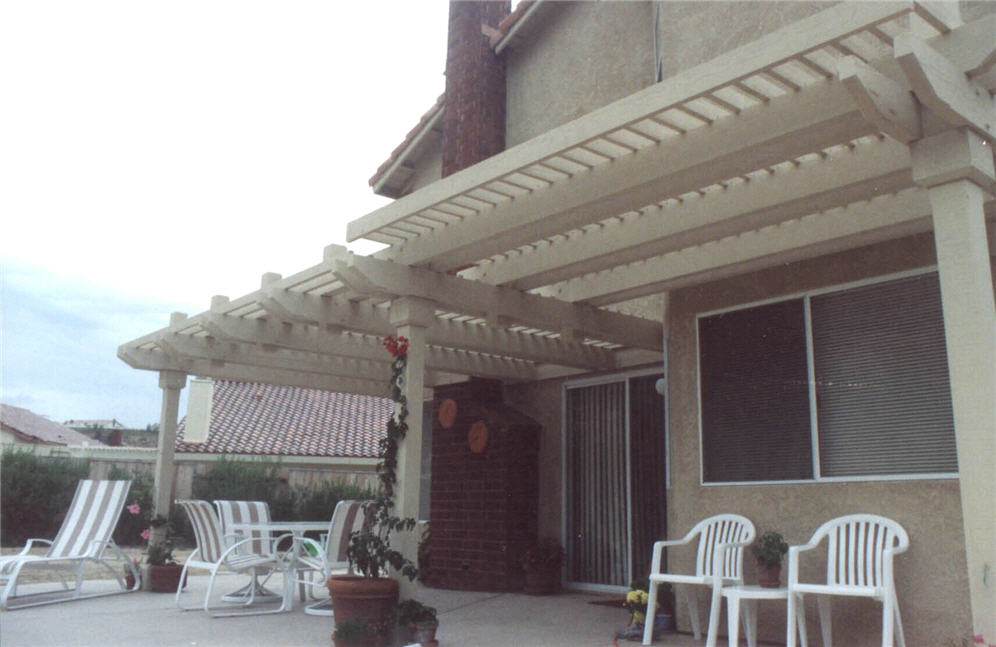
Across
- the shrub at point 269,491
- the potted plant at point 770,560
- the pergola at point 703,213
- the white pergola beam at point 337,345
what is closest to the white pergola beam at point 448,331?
the pergola at point 703,213

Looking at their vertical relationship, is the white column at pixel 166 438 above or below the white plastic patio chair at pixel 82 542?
above

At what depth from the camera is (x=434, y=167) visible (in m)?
11.5

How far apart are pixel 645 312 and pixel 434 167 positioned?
4.88 m

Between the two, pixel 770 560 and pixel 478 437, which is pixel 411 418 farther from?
pixel 478 437

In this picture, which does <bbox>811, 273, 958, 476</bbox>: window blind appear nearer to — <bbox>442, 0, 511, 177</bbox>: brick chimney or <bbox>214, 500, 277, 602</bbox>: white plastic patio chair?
<bbox>214, 500, 277, 602</bbox>: white plastic patio chair

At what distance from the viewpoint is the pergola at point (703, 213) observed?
302cm

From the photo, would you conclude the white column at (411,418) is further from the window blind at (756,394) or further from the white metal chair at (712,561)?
the window blind at (756,394)

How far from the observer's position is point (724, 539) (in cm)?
527

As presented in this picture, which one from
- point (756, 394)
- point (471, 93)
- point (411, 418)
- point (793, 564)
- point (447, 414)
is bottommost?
point (793, 564)

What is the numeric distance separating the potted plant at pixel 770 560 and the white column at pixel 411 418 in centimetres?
220

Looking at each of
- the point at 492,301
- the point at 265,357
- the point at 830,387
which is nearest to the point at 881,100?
the point at 830,387

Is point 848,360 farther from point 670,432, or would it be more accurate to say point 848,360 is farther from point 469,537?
point 469,537

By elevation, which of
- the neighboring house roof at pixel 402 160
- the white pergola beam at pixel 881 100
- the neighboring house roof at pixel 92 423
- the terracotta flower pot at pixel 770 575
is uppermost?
the neighboring house roof at pixel 402 160

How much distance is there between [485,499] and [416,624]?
375 cm
